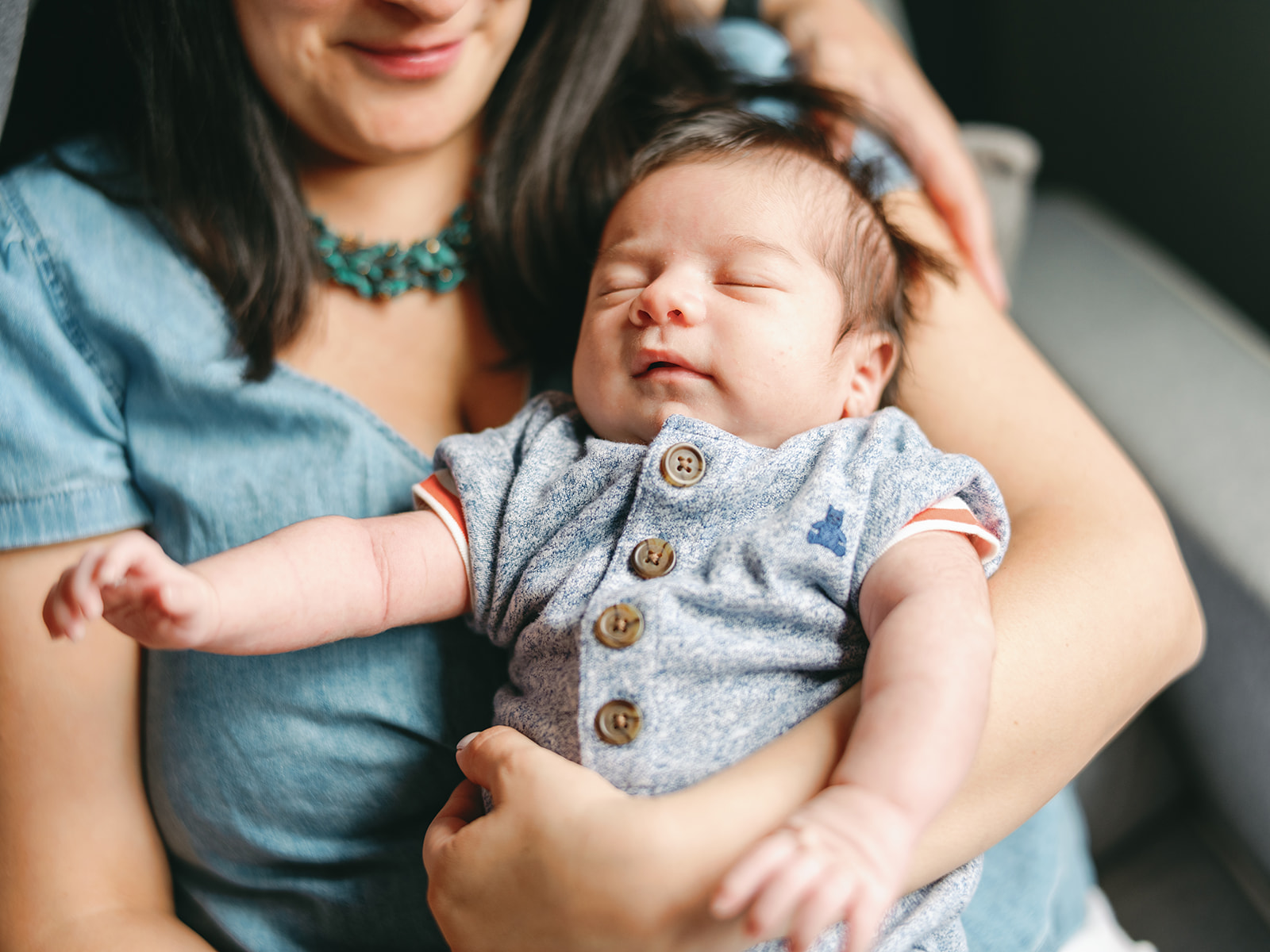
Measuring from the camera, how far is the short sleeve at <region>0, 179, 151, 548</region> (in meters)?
0.84

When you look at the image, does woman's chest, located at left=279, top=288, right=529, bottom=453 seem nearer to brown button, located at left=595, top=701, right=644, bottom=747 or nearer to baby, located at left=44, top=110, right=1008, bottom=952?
baby, located at left=44, top=110, right=1008, bottom=952

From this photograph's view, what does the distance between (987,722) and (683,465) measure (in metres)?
0.33

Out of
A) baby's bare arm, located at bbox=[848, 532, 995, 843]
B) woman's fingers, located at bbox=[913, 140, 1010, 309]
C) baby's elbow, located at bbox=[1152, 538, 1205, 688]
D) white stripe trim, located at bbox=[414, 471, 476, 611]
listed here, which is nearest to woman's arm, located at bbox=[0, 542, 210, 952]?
white stripe trim, located at bbox=[414, 471, 476, 611]

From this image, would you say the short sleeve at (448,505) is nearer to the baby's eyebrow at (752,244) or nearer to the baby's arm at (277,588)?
the baby's arm at (277,588)

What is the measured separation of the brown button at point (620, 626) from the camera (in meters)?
0.71

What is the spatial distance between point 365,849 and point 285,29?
0.79m

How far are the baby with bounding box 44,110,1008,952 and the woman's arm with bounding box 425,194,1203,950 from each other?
6 centimetres

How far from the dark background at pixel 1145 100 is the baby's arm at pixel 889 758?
4.84 feet

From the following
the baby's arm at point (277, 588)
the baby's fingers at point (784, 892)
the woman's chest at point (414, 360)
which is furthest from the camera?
the woman's chest at point (414, 360)

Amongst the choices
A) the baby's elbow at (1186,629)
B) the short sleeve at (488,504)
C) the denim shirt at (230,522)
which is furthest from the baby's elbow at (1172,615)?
the short sleeve at (488,504)

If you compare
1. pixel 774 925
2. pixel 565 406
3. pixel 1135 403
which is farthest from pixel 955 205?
pixel 774 925

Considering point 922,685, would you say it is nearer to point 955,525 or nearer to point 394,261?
point 955,525

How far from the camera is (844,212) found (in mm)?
946

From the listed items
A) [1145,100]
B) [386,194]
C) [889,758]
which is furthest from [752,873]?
[1145,100]
